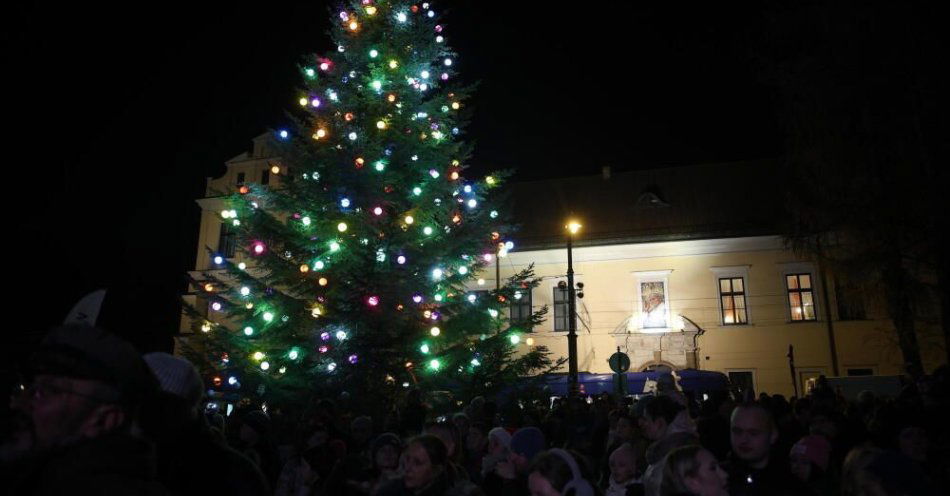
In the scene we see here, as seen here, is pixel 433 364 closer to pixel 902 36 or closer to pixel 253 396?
pixel 253 396

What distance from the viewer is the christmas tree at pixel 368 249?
1110 centimetres

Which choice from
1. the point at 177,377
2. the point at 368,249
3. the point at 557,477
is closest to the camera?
the point at 177,377

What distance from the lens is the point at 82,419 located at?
6.19 ft

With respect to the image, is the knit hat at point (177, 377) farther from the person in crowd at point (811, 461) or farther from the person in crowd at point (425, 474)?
the person in crowd at point (811, 461)

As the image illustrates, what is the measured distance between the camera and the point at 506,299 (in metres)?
12.5

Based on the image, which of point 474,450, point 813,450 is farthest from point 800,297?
point 813,450

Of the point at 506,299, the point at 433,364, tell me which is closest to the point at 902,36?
the point at 506,299

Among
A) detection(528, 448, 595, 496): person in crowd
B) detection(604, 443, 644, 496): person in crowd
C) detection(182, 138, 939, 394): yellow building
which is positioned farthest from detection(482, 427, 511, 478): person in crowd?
detection(182, 138, 939, 394): yellow building

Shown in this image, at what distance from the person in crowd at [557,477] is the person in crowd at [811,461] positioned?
1.69 metres

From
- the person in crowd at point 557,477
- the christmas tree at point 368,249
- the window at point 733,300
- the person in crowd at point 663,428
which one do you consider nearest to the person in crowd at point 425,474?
the person in crowd at point 557,477

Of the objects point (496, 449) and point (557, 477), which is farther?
point (496, 449)

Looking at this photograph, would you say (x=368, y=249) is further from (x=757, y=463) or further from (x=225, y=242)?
(x=225, y=242)

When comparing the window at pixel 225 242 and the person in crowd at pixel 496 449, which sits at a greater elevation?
the window at pixel 225 242

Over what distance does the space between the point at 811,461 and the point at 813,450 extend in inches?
3.5
